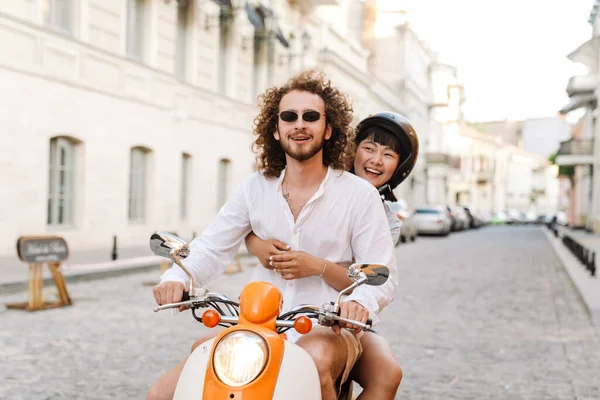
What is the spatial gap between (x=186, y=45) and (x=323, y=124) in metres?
19.6

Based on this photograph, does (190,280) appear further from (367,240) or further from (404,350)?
(404,350)

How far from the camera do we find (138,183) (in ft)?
66.2

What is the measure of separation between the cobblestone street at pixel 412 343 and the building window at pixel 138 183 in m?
6.99

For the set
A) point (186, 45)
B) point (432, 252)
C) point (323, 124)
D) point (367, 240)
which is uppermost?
point (186, 45)

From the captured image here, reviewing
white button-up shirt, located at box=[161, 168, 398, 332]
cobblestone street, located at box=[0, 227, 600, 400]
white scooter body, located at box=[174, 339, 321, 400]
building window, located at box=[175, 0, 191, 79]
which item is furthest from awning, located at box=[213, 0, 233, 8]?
white scooter body, located at box=[174, 339, 321, 400]

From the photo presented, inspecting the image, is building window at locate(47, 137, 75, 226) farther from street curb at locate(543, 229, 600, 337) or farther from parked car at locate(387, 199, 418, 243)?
parked car at locate(387, 199, 418, 243)

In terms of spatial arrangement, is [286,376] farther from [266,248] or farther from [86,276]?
[86,276]

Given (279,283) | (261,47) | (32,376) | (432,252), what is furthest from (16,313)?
(261,47)

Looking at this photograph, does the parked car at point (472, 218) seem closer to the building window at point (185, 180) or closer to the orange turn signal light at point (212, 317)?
the building window at point (185, 180)

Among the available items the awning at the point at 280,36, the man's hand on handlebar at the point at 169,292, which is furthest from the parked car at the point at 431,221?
the man's hand on handlebar at the point at 169,292

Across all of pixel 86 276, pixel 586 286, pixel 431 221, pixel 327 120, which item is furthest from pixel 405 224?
pixel 327 120

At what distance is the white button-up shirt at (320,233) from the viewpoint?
3088 millimetres

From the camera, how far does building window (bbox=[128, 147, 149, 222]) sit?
65.0 feet

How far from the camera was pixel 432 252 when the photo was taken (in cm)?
2397
